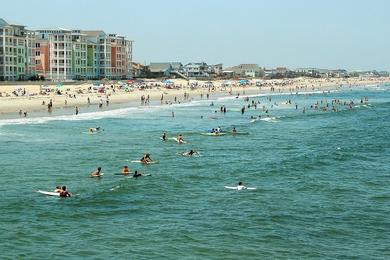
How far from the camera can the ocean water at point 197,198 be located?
1888cm

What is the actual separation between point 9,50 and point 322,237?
Result: 92.9 metres

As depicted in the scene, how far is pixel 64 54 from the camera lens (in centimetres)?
12156

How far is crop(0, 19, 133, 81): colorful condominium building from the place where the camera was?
106 m

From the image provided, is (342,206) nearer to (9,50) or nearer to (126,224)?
(126,224)

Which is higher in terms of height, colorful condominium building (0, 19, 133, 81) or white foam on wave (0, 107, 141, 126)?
colorful condominium building (0, 19, 133, 81)

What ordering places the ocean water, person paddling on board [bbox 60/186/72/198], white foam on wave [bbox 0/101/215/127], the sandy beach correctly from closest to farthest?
the ocean water
person paddling on board [bbox 60/186/72/198]
white foam on wave [bbox 0/101/215/127]
the sandy beach

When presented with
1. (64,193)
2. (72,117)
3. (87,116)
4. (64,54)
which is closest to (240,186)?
(64,193)

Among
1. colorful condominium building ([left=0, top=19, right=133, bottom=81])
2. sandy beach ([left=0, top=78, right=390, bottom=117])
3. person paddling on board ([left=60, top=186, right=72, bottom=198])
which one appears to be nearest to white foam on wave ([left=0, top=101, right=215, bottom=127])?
sandy beach ([left=0, top=78, right=390, bottom=117])

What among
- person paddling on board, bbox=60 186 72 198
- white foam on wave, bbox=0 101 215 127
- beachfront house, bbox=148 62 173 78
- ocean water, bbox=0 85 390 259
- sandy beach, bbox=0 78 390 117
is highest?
beachfront house, bbox=148 62 173 78

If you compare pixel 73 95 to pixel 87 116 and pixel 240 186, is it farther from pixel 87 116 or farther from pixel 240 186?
pixel 240 186

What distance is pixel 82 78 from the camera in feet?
427

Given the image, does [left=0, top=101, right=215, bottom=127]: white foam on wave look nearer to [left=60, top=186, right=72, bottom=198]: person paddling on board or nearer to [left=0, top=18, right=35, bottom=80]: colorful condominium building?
[left=60, top=186, right=72, bottom=198]: person paddling on board

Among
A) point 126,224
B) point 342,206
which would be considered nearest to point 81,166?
point 126,224

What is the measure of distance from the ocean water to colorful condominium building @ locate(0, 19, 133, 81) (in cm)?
5943
